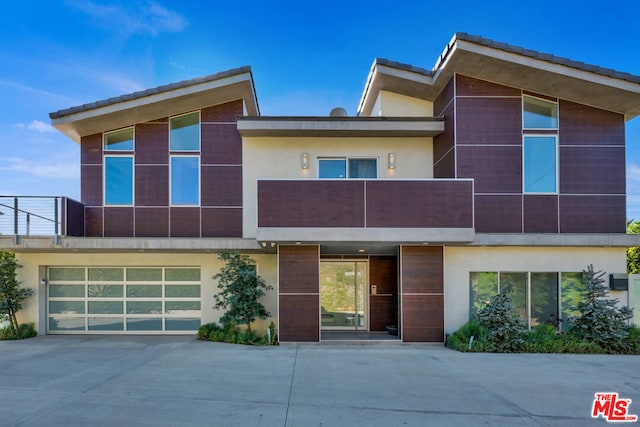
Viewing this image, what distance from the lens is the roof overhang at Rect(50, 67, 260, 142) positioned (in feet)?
33.2

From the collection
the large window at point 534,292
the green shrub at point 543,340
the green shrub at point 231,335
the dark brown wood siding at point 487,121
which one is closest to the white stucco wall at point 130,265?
the green shrub at point 231,335

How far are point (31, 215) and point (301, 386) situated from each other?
9.14 metres

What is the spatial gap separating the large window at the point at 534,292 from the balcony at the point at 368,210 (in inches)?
73.4

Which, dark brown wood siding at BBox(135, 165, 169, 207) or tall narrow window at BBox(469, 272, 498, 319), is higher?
dark brown wood siding at BBox(135, 165, 169, 207)

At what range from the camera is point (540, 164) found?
9.98 metres

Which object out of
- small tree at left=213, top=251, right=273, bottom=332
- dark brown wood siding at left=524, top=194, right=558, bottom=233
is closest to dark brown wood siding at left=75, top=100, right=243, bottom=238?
small tree at left=213, top=251, right=273, bottom=332

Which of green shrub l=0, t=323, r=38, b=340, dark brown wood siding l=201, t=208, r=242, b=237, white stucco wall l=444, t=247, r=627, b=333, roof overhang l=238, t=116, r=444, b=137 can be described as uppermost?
roof overhang l=238, t=116, r=444, b=137

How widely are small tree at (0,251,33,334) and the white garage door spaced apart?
0.76m

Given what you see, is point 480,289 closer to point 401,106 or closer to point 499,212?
point 499,212

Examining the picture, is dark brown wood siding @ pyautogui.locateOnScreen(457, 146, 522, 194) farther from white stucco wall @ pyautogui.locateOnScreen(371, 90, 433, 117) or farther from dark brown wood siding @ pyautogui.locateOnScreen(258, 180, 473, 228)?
white stucco wall @ pyautogui.locateOnScreen(371, 90, 433, 117)

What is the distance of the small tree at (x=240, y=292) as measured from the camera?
Result: 9703mm

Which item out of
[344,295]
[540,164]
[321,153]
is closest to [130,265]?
[344,295]

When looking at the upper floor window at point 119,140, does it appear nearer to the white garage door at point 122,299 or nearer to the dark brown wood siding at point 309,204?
the white garage door at point 122,299

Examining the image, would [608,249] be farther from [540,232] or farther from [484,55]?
[484,55]
